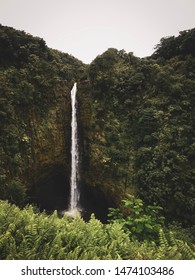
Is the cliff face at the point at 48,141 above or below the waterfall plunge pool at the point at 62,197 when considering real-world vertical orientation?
above

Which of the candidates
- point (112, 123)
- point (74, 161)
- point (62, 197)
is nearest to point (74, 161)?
point (74, 161)

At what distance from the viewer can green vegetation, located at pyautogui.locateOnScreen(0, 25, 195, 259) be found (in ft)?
37.1

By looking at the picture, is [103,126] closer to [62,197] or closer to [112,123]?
[112,123]

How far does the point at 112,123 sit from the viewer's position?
14.7 m

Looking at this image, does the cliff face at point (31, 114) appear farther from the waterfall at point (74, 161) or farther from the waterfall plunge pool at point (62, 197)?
the waterfall at point (74, 161)

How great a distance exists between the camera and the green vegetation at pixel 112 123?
11.3 metres

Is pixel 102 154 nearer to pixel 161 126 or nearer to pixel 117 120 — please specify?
pixel 117 120

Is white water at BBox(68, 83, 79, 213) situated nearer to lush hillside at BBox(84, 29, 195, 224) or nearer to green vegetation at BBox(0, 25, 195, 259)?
green vegetation at BBox(0, 25, 195, 259)

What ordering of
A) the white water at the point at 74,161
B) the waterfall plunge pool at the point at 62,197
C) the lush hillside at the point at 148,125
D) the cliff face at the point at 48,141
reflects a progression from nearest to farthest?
the lush hillside at the point at 148,125
the cliff face at the point at 48,141
the waterfall plunge pool at the point at 62,197
the white water at the point at 74,161

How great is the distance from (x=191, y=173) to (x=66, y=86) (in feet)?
35.9

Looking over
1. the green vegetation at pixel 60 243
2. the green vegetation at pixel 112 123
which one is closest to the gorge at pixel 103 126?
the green vegetation at pixel 112 123

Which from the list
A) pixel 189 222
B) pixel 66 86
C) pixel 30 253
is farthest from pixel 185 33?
pixel 30 253

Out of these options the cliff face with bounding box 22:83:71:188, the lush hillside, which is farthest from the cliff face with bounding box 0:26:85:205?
the lush hillside

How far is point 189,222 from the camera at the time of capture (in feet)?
34.8
